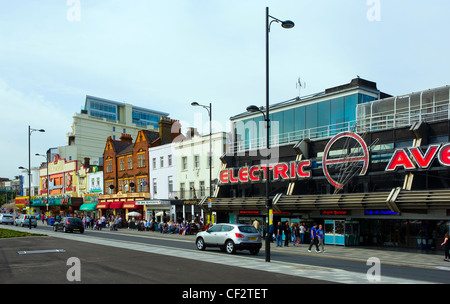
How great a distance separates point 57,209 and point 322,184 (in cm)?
5975

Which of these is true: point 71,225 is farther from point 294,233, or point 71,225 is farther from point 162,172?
point 294,233

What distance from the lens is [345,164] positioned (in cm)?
2997

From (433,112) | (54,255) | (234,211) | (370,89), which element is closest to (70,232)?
(234,211)

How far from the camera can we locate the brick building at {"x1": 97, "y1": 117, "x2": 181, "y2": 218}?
183 ft

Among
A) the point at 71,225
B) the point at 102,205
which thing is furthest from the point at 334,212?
the point at 102,205

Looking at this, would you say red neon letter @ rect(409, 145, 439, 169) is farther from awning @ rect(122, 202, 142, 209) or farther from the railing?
awning @ rect(122, 202, 142, 209)

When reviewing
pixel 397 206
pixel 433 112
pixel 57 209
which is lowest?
pixel 57 209

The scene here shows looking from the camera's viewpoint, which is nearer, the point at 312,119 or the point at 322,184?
the point at 322,184

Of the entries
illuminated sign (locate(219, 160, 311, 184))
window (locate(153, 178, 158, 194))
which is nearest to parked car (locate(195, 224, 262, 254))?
illuminated sign (locate(219, 160, 311, 184))

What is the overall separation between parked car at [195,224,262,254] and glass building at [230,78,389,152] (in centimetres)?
1158

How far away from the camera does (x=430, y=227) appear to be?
2722cm

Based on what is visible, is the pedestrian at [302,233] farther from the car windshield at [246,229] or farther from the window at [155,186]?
the window at [155,186]

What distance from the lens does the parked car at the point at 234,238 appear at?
22.7 meters

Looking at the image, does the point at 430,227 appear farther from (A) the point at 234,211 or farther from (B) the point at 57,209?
(B) the point at 57,209
